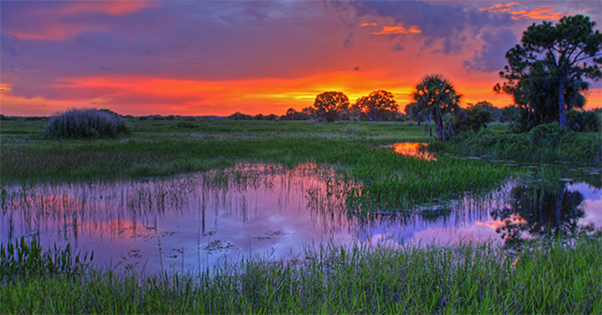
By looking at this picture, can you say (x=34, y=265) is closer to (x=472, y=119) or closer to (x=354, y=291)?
(x=354, y=291)

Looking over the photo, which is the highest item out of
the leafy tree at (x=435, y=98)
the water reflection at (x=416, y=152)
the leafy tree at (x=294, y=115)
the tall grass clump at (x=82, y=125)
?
the leafy tree at (x=294, y=115)

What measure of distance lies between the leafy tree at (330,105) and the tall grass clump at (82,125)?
239ft

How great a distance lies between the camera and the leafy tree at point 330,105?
9840cm

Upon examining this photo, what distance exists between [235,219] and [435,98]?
2209 cm

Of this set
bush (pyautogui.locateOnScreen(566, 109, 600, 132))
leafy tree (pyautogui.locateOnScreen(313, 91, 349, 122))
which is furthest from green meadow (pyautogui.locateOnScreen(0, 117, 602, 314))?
leafy tree (pyautogui.locateOnScreen(313, 91, 349, 122))

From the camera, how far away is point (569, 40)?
25.2 meters

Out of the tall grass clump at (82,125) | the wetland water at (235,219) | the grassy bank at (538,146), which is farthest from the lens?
the tall grass clump at (82,125)

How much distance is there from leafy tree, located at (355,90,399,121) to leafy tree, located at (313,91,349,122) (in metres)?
7.69

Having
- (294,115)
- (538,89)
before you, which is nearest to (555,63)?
(538,89)

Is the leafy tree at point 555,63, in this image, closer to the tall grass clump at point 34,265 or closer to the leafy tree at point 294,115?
the tall grass clump at point 34,265

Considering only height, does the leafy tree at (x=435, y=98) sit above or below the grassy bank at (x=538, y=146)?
above

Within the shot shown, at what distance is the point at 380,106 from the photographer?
361 ft

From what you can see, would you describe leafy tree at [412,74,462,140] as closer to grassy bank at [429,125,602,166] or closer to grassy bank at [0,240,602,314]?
grassy bank at [429,125,602,166]

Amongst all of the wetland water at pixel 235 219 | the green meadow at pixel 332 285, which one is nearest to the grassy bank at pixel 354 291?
the green meadow at pixel 332 285
